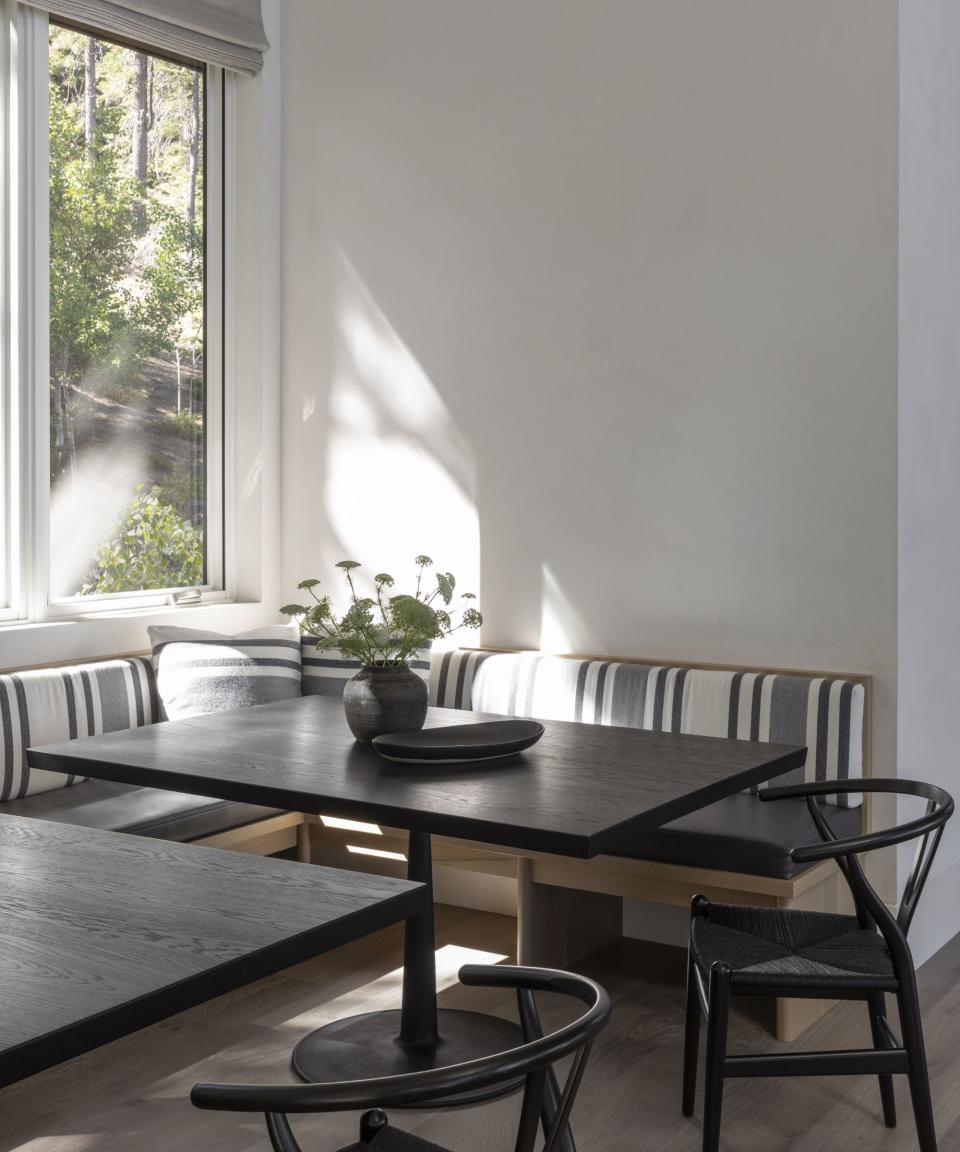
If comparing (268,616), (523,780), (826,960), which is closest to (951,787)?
(826,960)

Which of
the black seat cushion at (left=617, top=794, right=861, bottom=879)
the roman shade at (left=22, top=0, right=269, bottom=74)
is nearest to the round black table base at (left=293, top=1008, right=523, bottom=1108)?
the black seat cushion at (left=617, top=794, right=861, bottom=879)

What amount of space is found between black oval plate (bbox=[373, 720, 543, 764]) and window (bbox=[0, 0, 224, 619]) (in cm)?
165

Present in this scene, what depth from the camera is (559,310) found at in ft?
12.7

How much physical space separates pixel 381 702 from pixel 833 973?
107 cm

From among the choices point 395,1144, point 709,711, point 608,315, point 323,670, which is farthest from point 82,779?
point 395,1144

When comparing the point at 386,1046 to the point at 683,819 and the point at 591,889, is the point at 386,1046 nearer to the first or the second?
the point at 591,889

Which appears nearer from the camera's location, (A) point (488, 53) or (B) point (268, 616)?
(A) point (488, 53)

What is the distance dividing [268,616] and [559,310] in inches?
59.9

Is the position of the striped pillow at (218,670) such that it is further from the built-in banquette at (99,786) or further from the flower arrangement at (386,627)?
the flower arrangement at (386,627)

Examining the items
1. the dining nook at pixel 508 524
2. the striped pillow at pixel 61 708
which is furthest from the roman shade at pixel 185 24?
the striped pillow at pixel 61 708

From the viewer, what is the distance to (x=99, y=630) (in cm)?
388

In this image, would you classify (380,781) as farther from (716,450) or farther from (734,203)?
(734,203)

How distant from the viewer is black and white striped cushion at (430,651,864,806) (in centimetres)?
334

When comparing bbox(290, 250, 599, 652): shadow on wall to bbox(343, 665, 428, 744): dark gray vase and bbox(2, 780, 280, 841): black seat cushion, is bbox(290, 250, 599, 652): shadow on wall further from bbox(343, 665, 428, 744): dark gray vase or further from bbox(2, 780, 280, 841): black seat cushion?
bbox(343, 665, 428, 744): dark gray vase
